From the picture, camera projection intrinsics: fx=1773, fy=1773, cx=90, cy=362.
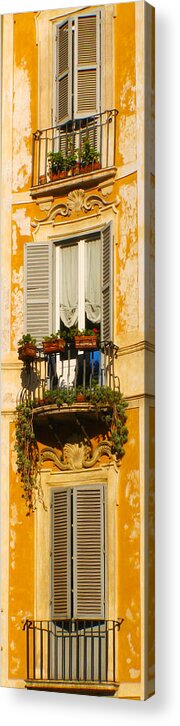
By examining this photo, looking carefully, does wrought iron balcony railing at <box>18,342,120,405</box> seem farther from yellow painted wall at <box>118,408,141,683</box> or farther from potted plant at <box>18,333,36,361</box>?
yellow painted wall at <box>118,408,141,683</box>

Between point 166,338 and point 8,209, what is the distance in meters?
1.66

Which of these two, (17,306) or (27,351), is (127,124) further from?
(27,351)

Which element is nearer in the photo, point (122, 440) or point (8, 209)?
point (122, 440)

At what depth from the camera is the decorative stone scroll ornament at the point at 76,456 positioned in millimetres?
11062

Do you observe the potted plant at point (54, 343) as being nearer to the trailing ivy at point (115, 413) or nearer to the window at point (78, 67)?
the trailing ivy at point (115, 413)

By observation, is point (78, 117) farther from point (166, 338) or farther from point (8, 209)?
point (166, 338)

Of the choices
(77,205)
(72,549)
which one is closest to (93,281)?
(77,205)

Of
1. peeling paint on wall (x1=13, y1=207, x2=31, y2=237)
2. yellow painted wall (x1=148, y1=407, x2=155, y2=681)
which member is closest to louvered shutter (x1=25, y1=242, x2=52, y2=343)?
peeling paint on wall (x1=13, y1=207, x2=31, y2=237)

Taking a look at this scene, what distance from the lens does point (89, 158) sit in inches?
444

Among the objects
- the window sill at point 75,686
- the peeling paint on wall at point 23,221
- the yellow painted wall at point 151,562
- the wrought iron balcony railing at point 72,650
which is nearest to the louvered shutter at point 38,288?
the peeling paint on wall at point 23,221

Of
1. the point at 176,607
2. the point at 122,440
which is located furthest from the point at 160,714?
the point at 122,440

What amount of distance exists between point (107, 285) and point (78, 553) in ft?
5.52

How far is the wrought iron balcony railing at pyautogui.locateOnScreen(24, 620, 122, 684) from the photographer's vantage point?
1081 centimetres

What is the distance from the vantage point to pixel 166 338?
10.6 metres
